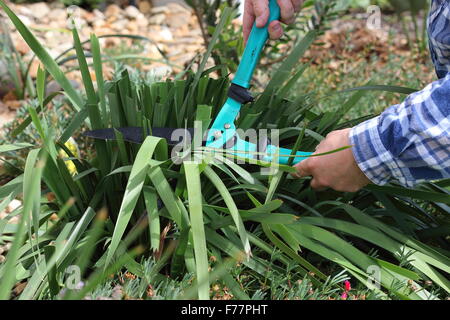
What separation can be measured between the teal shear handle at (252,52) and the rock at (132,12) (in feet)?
9.44

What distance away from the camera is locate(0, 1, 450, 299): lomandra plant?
1249 mm

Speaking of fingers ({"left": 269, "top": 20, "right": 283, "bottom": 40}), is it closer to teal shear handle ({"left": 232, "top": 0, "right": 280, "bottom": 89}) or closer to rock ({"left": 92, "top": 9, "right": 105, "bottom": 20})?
teal shear handle ({"left": 232, "top": 0, "right": 280, "bottom": 89})

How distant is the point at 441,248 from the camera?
1.56 metres

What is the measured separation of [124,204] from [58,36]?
2.68 metres

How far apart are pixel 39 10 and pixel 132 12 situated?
668 mm

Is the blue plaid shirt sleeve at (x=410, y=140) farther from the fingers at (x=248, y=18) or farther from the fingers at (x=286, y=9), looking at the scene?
the fingers at (x=248, y=18)

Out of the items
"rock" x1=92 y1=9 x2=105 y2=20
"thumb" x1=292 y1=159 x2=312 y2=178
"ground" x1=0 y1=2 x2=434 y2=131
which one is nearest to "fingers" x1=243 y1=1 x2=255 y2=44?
"thumb" x1=292 y1=159 x2=312 y2=178

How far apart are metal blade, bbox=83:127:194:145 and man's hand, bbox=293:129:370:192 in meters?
0.34

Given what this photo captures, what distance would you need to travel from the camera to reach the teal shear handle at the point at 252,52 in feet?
4.85

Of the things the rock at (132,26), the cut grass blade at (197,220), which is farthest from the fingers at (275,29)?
the rock at (132,26)

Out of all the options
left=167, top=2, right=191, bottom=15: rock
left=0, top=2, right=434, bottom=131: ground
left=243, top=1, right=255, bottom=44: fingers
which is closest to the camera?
left=243, top=1, right=255, bottom=44: fingers

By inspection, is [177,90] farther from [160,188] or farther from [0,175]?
[0,175]

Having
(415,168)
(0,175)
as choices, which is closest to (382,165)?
(415,168)

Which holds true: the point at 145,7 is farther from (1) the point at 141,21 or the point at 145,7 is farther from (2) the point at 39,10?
(2) the point at 39,10
